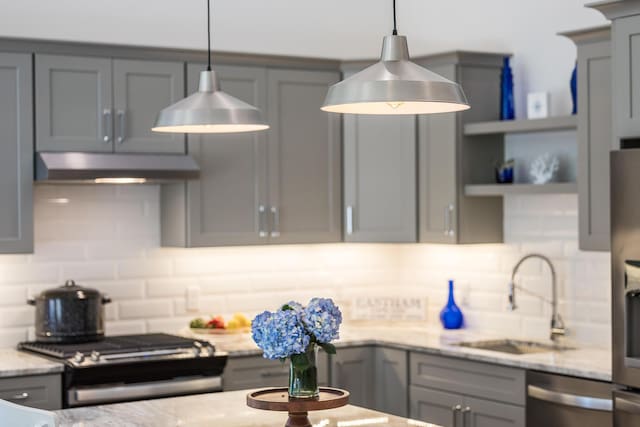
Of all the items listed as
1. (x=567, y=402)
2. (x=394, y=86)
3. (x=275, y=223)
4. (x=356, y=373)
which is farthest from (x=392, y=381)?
(x=394, y=86)

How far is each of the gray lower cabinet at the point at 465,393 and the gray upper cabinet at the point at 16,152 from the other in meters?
1.95

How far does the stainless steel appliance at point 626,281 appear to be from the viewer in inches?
154

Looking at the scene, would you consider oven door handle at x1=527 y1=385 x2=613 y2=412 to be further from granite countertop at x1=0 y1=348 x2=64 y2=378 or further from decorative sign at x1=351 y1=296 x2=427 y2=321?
granite countertop at x1=0 y1=348 x2=64 y2=378

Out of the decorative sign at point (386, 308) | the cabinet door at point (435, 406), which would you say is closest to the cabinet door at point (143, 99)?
the decorative sign at point (386, 308)

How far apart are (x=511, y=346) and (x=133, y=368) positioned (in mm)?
1866

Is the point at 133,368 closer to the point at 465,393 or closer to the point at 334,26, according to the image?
the point at 465,393

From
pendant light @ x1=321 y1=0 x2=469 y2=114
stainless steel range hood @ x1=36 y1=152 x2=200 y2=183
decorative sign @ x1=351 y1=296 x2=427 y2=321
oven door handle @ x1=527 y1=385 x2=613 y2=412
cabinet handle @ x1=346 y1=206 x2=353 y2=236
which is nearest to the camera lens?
pendant light @ x1=321 y1=0 x2=469 y2=114

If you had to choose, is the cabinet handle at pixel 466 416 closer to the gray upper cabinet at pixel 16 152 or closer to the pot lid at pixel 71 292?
the pot lid at pixel 71 292

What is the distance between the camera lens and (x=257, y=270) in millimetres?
5793

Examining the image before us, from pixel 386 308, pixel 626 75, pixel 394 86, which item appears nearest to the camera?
pixel 394 86

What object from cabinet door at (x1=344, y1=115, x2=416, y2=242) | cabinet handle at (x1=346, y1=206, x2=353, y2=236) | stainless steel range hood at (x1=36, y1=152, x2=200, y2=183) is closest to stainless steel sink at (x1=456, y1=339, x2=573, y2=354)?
cabinet door at (x1=344, y1=115, x2=416, y2=242)

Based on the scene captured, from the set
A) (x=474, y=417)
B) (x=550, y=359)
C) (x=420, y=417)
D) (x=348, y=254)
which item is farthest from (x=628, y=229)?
(x=348, y=254)

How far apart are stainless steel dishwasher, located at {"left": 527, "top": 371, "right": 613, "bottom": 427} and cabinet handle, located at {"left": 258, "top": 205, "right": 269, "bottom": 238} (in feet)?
5.32

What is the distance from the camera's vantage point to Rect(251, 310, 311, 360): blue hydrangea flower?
9.31 ft
